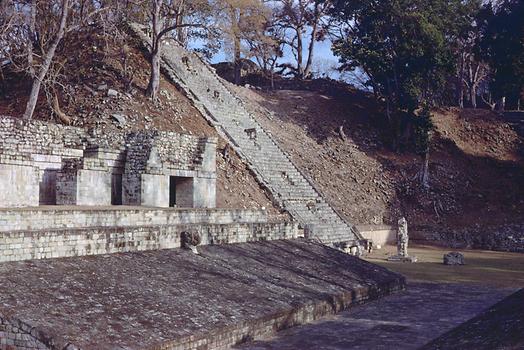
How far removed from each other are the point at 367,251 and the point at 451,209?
9546 millimetres

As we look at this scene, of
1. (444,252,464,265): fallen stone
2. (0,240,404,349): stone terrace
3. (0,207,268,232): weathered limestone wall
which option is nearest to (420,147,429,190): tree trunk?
(444,252,464,265): fallen stone

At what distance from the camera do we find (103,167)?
1703 cm

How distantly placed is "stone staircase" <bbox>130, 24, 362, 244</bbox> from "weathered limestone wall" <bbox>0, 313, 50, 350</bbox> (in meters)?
16.5

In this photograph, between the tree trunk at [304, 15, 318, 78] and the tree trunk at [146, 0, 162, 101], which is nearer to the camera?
the tree trunk at [146, 0, 162, 101]

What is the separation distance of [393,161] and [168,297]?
2990 centimetres

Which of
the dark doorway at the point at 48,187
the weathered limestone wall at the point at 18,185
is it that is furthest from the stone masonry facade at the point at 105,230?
the dark doorway at the point at 48,187

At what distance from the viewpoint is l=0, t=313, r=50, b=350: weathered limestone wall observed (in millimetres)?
8117

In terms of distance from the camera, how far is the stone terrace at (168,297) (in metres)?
8.63

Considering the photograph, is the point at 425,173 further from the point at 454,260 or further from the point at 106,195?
the point at 106,195

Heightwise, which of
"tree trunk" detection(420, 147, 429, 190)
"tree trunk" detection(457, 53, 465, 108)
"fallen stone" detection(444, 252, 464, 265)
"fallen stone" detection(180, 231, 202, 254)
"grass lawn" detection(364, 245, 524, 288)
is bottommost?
"grass lawn" detection(364, 245, 524, 288)

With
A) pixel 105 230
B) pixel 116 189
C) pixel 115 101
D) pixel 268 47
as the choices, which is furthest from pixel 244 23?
pixel 105 230

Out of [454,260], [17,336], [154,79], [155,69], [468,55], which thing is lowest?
[454,260]

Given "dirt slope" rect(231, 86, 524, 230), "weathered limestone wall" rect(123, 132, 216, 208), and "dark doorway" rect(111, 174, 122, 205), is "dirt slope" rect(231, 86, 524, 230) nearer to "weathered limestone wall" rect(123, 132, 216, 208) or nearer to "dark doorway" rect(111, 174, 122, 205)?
"weathered limestone wall" rect(123, 132, 216, 208)

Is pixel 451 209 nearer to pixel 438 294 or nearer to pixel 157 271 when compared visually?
pixel 438 294
